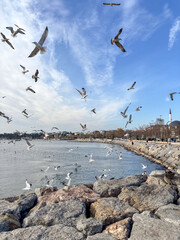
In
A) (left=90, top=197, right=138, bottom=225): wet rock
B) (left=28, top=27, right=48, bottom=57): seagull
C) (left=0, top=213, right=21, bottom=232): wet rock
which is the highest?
(left=28, top=27, right=48, bottom=57): seagull

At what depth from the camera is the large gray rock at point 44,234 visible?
170 inches

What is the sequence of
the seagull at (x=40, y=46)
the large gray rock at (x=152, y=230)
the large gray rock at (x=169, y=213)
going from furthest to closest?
the seagull at (x=40, y=46)
the large gray rock at (x=169, y=213)
the large gray rock at (x=152, y=230)

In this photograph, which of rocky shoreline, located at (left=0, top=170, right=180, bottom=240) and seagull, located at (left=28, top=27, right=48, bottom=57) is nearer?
rocky shoreline, located at (left=0, top=170, right=180, bottom=240)

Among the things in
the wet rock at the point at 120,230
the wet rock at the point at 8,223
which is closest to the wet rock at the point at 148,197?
the wet rock at the point at 120,230

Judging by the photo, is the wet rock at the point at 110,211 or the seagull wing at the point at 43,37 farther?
the seagull wing at the point at 43,37

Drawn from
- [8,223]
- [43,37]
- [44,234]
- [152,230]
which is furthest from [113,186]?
[43,37]

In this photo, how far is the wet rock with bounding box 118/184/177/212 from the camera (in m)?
6.33

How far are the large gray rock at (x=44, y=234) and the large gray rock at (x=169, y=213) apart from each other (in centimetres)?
251

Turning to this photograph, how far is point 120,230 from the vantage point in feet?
15.5

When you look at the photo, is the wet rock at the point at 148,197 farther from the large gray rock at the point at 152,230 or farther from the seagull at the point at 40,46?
the seagull at the point at 40,46

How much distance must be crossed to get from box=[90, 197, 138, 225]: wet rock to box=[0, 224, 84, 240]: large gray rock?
1.07m

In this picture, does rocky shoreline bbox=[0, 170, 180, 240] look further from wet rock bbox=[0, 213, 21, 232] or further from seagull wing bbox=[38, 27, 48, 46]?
seagull wing bbox=[38, 27, 48, 46]

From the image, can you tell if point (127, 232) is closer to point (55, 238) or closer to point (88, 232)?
point (88, 232)

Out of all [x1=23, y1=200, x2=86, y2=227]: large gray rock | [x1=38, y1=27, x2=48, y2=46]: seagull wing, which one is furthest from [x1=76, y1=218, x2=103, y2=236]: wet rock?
[x1=38, y1=27, x2=48, y2=46]: seagull wing
